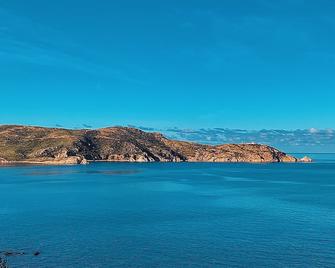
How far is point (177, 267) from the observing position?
75875mm

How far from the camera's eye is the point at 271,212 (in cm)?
13338

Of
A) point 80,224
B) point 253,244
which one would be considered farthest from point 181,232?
point 80,224

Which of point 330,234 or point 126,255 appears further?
point 330,234

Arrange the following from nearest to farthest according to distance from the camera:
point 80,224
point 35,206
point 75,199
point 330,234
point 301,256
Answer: point 301,256, point 330,234, point 80,224, point 35,206, point 75,199

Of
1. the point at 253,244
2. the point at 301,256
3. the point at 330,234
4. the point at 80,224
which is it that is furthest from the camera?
the point at 80,224

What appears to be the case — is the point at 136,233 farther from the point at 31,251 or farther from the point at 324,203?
the point at 324,203

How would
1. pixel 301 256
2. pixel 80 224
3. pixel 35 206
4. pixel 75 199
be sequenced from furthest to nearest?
1. pixel 75 199
2. pixel 35 206
3. pixel 80 224
4. pixel 301 256

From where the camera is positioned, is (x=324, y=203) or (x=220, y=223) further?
(x=324, y=203)

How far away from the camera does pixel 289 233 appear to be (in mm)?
101125

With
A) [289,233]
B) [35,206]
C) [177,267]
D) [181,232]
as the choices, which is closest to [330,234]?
[289,233]

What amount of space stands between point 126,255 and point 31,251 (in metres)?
17.6

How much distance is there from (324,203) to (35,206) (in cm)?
9441

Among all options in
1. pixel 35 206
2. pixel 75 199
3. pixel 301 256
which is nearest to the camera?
pixel 301 256

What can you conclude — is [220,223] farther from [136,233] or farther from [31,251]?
[31,251]
